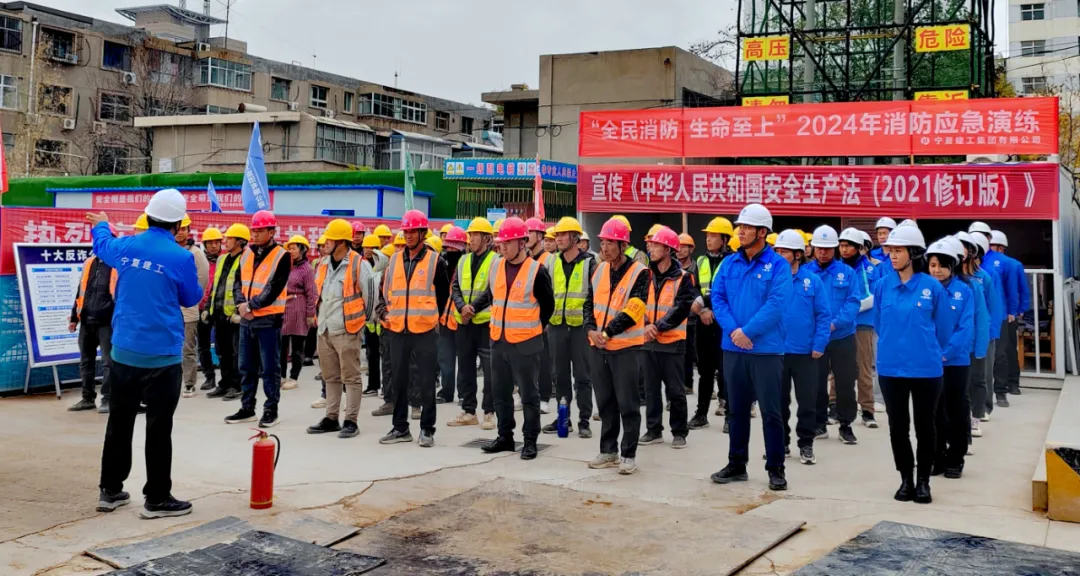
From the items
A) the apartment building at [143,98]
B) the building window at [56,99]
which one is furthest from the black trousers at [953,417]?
the building window at [56,99]

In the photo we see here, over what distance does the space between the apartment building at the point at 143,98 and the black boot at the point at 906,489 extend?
102 feet

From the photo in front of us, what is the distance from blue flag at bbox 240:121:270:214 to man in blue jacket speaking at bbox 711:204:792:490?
37.3ft

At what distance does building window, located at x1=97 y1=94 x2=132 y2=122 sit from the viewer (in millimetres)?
44062

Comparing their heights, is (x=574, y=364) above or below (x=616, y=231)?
below

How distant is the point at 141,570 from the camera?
4.62m

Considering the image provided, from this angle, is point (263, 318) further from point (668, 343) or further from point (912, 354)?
point (912, 354)

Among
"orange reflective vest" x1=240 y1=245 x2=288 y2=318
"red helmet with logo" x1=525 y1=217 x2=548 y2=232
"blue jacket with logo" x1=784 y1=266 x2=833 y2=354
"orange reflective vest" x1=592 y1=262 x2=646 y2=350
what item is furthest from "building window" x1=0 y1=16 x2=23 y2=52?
"blue jacket with logo" x1=784 y1=266 x2=833 y2=354

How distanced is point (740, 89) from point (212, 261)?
18145 millimetres

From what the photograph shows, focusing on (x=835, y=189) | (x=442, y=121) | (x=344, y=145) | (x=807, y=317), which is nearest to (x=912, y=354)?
(x=807, y=317)

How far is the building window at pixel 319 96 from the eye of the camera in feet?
159

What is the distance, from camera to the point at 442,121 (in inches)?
2087

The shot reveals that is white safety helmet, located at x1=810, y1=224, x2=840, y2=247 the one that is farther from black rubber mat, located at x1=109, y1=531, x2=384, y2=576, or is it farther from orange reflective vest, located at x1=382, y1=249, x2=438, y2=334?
black rubber mat, located at x1=109, y1=531, x2=384, y2=576

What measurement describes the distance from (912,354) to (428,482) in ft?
12.0

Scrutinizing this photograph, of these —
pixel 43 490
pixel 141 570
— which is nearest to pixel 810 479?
pixel 141 570
